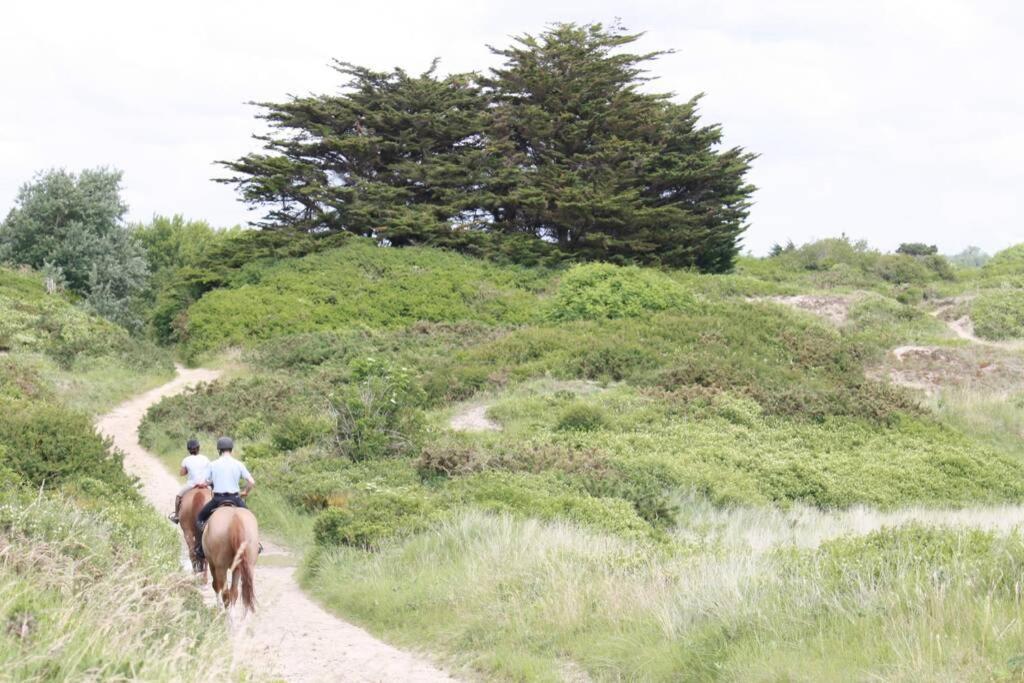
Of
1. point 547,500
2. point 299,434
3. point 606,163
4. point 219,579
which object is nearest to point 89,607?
point 219,579

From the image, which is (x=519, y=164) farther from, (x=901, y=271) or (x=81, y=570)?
(x=81, y=570)

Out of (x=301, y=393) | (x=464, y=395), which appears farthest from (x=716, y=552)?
(x=301, y=393)

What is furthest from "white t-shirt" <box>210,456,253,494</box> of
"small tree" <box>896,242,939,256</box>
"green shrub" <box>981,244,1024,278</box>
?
"small tree" <box>896,242,939,256</box>

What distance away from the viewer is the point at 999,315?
1527 inches

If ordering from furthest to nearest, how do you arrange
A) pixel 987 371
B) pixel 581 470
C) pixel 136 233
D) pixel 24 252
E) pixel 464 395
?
pixel 136 233 → pixel 24 252 → pixel 987 371 → pixel 464 395 → pixel 581 470

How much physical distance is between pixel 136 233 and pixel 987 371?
52.6 m

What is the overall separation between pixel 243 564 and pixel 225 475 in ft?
3.52

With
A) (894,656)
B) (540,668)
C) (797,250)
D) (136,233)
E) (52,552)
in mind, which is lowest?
(540,668)

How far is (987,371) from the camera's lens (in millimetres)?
29250

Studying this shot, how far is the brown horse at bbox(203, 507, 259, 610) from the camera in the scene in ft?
32.8

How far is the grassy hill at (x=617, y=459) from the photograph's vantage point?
7.57m

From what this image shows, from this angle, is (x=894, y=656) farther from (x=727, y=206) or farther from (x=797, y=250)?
(x=797, y=250)

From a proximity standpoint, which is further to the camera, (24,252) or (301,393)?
(24,252)

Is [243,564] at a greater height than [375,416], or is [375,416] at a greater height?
[375,416]
